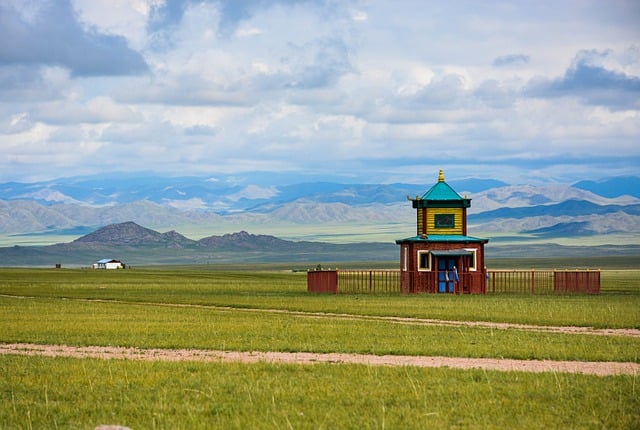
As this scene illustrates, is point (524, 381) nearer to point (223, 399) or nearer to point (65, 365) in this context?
point (223, 399)

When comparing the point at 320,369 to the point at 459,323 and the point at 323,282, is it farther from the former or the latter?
the point at 323,282

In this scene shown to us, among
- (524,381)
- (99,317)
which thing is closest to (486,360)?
(524,381)

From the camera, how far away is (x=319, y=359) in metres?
23.2

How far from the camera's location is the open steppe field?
16641 mm

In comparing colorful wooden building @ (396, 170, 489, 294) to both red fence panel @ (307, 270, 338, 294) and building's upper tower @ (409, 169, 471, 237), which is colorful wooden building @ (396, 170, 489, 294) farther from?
red fence panel @ (307, 270, 338, 294)

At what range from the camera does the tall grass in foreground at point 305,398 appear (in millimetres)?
16266

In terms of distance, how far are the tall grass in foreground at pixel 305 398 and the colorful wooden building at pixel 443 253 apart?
117 feet

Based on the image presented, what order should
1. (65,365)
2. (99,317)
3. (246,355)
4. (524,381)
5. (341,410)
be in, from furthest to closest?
(99,317) → (246,355) → (65,365) → (524,381) → (341,410)

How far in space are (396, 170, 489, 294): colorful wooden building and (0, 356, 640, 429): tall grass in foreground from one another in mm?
35532

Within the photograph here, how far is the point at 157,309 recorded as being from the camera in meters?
41.5

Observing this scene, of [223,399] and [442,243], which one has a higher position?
[442,243]

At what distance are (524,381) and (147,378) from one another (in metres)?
6.86

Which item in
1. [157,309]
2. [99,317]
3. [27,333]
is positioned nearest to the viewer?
[27,333]

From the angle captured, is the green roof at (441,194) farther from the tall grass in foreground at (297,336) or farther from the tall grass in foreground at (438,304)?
the tall grass in foreground at (297,336)
